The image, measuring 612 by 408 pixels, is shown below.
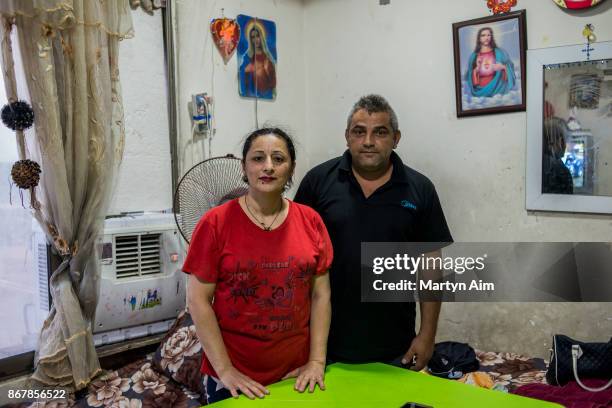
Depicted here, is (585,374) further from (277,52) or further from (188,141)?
(277,52)

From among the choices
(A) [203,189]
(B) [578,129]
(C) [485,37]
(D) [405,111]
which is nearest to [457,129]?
(D) [405,111]

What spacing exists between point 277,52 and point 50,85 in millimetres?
1646

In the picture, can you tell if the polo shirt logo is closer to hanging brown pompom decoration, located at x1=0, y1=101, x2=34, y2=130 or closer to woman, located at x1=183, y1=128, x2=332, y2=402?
woman, located at x1=183, y1=128, x2=332, y2=402

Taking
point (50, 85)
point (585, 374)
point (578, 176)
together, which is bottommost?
point (585, 374)

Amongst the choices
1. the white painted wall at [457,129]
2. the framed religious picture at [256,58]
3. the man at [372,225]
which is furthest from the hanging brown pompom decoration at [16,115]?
the white painted wall at [457,129]

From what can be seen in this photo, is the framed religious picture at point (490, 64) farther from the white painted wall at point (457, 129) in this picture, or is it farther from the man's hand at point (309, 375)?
the man's hand at point (309, 375)

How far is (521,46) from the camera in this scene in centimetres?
271

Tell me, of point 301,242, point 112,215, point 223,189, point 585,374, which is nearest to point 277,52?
point 223,189

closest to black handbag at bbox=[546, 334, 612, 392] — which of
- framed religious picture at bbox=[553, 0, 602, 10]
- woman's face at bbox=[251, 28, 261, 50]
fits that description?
framed religious picture at bbox=[553, 0, 602, 10]

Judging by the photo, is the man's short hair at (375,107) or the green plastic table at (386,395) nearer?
the green plastic table at (386,395)

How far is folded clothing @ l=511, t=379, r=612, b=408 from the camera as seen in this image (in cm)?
193

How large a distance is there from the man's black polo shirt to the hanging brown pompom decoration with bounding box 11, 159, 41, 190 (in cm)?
122

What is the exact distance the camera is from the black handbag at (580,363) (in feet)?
6.81

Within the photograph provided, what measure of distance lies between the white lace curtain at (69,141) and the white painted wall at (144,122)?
0.84 feet
